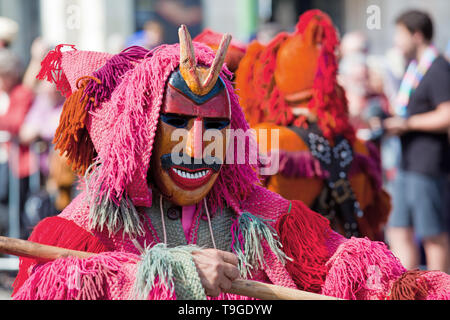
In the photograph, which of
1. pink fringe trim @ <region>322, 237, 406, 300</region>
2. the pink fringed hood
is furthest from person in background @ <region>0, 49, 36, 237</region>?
pink fringe trim @ <region>322, 237, 406, 300</region>

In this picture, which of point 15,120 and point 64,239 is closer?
point 64,239

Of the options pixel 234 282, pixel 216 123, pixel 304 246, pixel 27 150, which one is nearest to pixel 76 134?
pixel 216 123

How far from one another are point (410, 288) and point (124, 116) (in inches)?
44.5

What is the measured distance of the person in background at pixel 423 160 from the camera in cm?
538

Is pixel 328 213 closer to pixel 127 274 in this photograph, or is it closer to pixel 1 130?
A: pixel 127 274

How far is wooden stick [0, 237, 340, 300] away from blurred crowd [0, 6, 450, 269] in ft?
10.3

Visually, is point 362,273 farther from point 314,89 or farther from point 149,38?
point 149,38

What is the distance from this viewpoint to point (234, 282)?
2.52 meters

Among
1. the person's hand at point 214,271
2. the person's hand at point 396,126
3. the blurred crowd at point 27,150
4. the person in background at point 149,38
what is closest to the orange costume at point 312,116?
the person's hand at point 396,126

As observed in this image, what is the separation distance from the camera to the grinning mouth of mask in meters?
2.68

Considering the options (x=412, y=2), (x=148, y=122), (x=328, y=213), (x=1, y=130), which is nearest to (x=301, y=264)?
(x=148, y=122)

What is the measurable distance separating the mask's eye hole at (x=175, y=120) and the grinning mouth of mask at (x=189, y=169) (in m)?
0.11

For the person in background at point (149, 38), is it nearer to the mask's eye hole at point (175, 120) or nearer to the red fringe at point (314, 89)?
the red fringe at point (314, 89)
